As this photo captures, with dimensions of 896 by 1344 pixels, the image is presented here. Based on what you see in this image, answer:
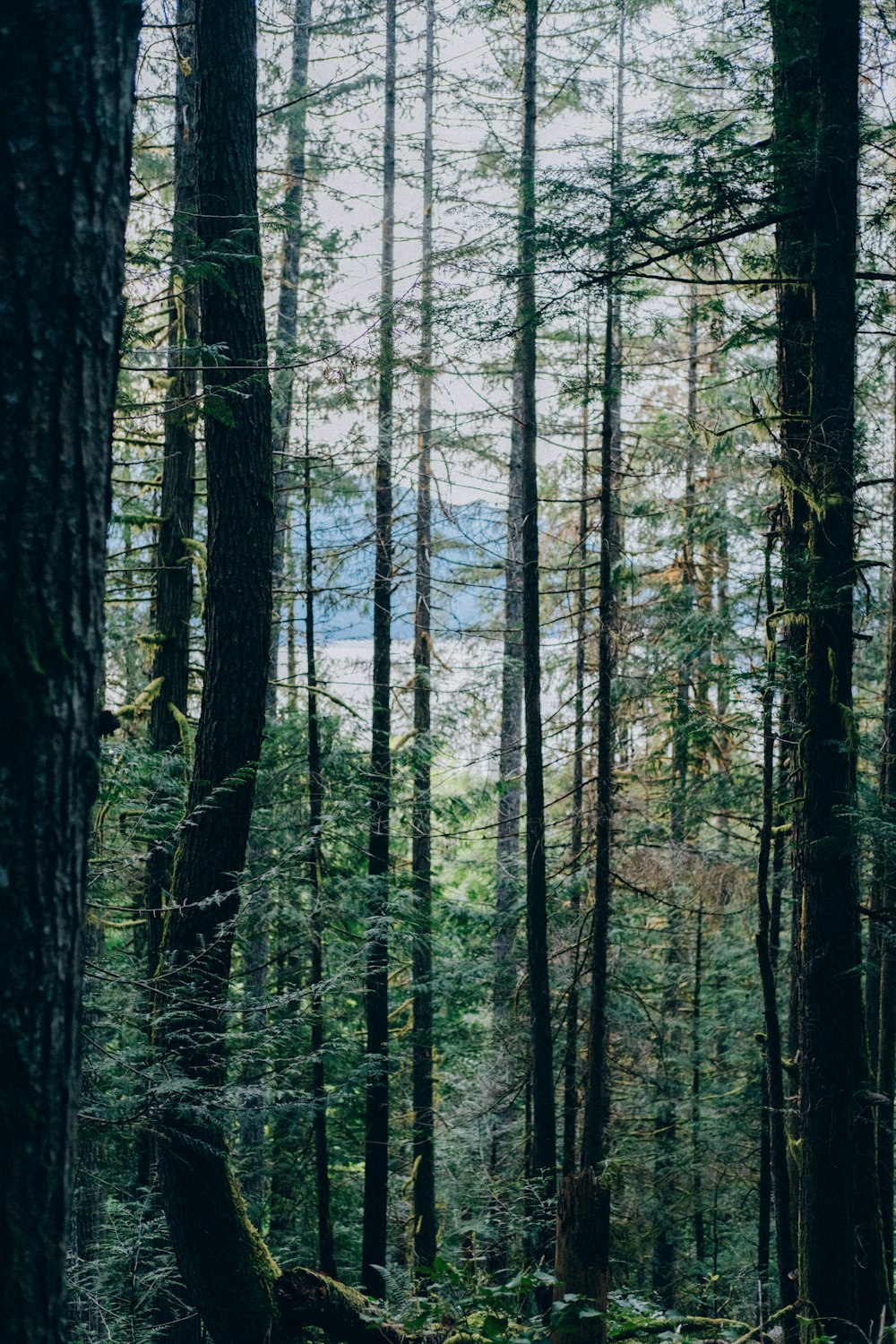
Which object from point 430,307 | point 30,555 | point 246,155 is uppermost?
point 430,307

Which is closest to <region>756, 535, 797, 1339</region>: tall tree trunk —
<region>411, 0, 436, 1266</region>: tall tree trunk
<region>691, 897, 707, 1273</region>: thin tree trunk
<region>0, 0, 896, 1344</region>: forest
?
<region>0, 0, 896, 1344</region>: forest

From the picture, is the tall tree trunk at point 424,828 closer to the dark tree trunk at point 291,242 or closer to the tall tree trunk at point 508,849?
the tall tree trunk at point 508,849

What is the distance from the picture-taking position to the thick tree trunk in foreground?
73.8 inches

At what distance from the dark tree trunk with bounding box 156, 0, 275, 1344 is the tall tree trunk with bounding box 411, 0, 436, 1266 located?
680 cm

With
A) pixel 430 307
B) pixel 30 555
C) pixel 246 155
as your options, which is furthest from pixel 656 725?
pixel 30 555

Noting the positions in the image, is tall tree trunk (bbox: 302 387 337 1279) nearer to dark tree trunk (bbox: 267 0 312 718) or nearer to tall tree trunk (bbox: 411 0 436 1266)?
dark tree trunk (bbox: 267 0 312 718)

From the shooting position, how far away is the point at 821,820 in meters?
6.07

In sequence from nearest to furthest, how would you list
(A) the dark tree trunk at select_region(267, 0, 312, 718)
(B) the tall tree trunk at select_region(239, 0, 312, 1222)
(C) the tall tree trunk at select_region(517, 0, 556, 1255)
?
(C) the tall tree trunk at select_region(517, 0, 556, 1255), (B) the tall tree trunk at select_region(239, 0, 312, 1222), (A) the dark tree trunk at select_region(267, 0, 312, 718)

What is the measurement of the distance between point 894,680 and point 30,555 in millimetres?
10667

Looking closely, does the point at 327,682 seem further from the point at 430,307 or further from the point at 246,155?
the point at 246,155

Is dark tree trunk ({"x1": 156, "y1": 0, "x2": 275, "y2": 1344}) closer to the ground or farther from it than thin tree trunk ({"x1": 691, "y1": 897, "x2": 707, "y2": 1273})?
farther from it

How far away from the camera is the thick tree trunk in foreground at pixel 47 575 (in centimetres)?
188

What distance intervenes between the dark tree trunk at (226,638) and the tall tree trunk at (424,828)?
6.80 meters

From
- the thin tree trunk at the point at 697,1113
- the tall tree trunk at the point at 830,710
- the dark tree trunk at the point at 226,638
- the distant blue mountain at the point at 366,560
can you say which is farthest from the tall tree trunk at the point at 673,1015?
the dark tree trunk at the point at 226,638
